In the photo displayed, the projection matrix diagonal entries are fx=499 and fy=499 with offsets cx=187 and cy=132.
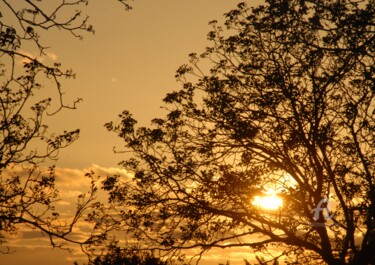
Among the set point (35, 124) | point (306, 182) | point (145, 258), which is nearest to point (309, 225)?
point (306, 182)

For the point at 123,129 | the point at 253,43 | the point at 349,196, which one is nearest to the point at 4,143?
the point at 123,129

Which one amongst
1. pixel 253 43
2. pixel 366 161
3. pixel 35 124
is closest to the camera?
pixel 35 124

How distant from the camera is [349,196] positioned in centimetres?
1816

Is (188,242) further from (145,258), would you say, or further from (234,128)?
(234,128)

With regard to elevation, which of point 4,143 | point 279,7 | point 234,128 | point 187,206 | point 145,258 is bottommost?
point 145,258

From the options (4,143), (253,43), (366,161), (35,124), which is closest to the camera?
(4,143)

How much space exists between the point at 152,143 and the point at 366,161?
777cm

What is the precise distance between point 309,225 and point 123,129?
7685 millimetres

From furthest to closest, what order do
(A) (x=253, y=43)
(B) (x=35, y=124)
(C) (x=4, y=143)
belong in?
1. (A) (x=253, y=43)
2. (B) (x=35, y=124)
3. (C) (x=4, y=143)

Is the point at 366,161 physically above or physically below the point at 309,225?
above

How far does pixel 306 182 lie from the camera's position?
59.1 ft

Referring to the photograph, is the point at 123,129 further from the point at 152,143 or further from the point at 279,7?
the point at 279,7

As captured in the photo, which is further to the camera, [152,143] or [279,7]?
[152,143]

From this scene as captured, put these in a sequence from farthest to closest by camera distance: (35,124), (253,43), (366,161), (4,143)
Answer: (253,43) < (366,161) < (35,124) < (4,143)
